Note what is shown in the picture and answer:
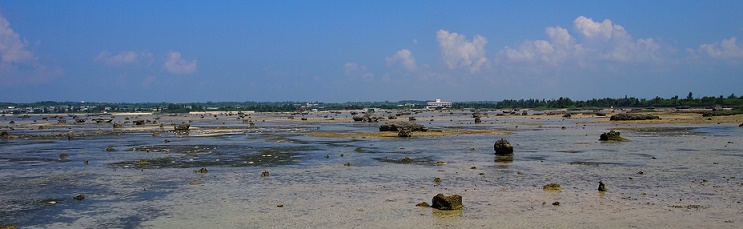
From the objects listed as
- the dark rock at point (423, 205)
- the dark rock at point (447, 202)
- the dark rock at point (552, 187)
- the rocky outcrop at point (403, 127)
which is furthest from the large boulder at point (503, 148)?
the rocky outcrop at point (403, 127)

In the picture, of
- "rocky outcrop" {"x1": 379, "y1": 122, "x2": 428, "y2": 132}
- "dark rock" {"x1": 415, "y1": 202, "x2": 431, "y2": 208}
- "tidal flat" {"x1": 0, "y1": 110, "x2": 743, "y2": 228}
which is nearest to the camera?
"tidal flat" {"x1": 0, "y1": 110, "x2": 743, "y2": 228}

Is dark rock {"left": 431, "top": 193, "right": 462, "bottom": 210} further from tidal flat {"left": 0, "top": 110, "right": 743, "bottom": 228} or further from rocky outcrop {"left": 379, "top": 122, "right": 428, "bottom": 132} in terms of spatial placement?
rocky outcrop {"left": 379, "top": 122, "right": 428, "bottom": 132}

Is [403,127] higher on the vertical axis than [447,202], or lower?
higher

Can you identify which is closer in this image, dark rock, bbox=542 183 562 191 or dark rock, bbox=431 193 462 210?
dark rock, bbox=431 193 462 210

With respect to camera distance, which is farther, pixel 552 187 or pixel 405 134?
pixel 405 134

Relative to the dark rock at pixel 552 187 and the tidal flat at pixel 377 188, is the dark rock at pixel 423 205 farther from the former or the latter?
the dark rock at pixel 552 187

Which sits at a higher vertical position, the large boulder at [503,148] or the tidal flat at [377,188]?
the large boulder at [503,148]

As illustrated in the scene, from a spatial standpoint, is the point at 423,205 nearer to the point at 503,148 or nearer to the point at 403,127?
the point at 503,148

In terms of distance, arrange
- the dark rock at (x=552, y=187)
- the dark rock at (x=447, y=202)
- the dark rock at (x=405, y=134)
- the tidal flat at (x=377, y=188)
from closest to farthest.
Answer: the tidal flat at (x=377, y=188)
the dark rock at (x=447, y=202)
the dark rock at (x=552, y=187)
the dark rock at (x=405, y=134)

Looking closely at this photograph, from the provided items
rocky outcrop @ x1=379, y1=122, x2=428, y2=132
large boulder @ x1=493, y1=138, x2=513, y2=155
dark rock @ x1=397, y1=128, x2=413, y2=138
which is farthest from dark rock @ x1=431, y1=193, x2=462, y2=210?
rocky outcrop @ x1=379, y1=122, x2=428, y2=132

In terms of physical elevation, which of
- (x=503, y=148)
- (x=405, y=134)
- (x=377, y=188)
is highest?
(x=503, y=148)

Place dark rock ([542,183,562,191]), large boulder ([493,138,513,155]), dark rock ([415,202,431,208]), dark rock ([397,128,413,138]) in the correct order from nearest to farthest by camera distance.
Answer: dark rock ([415,202,431,208]) < dark rock ([542,183,562,191]) < large boulder ([493,138,513,155]) < dark rock ([397,128,413,138])

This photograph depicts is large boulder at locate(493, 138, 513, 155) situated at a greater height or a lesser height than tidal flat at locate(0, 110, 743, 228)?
greater

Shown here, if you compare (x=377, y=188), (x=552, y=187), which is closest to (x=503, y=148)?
(x=552, y=187)
